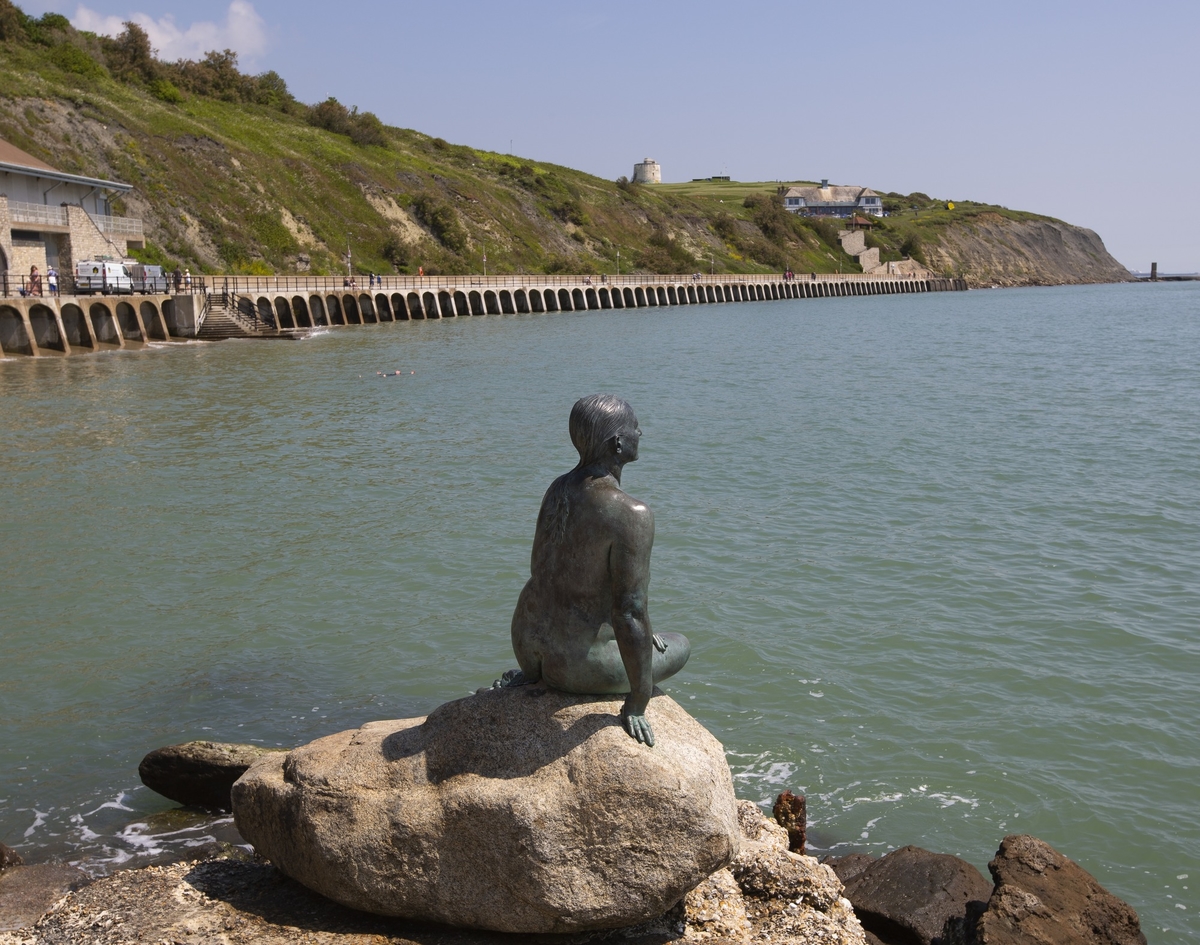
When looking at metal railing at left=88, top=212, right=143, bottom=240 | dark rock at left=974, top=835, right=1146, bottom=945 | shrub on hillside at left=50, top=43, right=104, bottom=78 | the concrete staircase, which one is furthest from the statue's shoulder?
shrub on hillside at left=50, top=43, right=104, bottom=78

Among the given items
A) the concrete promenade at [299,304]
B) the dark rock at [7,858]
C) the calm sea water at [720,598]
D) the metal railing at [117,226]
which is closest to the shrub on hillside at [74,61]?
the metal railing at [117,226]

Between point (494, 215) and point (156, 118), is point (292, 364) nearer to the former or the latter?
point (156, 118)

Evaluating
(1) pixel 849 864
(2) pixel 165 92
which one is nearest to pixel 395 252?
(2) pixel 165 92

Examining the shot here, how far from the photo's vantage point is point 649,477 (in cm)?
2247

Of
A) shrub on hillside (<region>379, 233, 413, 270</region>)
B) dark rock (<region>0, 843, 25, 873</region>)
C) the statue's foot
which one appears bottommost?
dark rock (<region>0, 843, 25, 873</region>)

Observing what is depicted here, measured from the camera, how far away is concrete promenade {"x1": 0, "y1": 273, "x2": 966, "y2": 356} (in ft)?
155

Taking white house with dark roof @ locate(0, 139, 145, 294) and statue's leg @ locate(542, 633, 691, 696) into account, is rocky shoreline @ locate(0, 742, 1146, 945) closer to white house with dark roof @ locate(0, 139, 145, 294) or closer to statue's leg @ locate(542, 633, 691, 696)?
statue's leg @ locate(542, 633, 691, 696)

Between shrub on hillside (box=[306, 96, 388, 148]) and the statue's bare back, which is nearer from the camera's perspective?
the statue's bare back

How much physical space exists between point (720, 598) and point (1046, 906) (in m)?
8.07

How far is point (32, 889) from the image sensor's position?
23.9 feet

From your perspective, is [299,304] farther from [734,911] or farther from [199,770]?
[734,911]

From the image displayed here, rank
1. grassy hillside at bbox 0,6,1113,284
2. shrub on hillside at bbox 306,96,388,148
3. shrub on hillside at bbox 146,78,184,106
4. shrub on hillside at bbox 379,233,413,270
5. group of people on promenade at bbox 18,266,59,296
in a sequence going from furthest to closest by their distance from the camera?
shrub on hillside at bbox 306,96,388,148
shrub on hillside at bbox 146,78,184,106
shrub on hillside at bbox 379,233,413,270
grassy hillside at bbox 0,6,1113,284
group of people on promenade at bbox 18,266,59,296

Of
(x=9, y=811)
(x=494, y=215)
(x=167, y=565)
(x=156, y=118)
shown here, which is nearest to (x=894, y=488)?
(x=167, y=565)

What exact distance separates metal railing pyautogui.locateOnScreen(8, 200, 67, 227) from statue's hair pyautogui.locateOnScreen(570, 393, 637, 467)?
181ft
